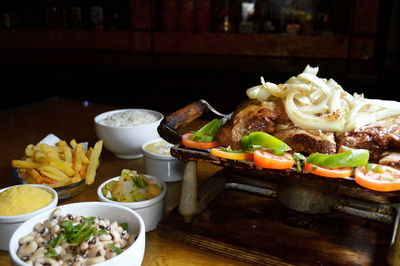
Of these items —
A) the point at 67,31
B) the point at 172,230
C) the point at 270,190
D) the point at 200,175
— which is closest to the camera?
the point at 172,230

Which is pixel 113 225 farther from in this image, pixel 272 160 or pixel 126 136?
pixel 126 136

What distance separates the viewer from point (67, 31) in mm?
5352

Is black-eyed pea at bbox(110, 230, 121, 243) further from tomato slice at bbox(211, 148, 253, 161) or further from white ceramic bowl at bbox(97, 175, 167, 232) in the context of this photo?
tomato slice at bbox(211, 148, 253, 161)

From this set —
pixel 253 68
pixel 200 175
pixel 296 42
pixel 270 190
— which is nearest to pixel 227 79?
pixel 253 68

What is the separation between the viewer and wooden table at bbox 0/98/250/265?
4.79ft

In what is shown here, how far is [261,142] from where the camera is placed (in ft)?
4.78

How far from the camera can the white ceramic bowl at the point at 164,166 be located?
79.9 inches

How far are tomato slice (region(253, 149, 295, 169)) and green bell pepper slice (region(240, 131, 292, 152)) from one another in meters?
0.04

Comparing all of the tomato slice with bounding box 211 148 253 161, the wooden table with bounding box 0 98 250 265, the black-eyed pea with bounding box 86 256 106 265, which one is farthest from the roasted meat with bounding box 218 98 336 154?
the black-eyed pea with bounding box 86 256 106 265

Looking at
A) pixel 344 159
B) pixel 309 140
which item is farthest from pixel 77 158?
pixel 344 159

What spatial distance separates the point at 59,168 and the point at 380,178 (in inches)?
53.7

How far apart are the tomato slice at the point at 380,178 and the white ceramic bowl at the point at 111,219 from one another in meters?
0.73

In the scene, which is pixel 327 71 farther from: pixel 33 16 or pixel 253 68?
pixel 33 16

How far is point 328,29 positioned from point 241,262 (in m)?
4.07
